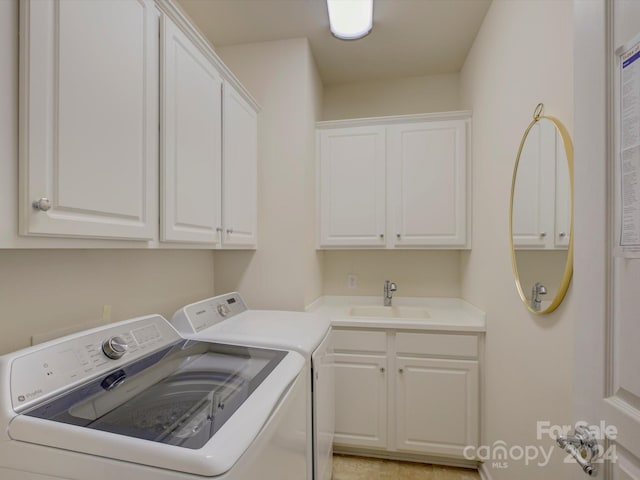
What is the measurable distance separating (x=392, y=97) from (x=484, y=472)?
2.80 m

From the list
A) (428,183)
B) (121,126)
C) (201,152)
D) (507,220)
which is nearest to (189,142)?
(201,152)

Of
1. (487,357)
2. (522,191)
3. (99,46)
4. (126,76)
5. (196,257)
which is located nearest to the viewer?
(99,46)

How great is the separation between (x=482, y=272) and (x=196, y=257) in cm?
185

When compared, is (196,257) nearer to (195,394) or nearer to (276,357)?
(276,357)

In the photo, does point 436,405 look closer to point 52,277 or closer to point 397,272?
point 397,272

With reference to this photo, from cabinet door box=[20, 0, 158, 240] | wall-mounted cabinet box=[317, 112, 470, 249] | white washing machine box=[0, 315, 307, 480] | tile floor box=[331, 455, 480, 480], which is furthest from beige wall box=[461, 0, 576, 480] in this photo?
cabinet door box=[20, 0, 158, 240]

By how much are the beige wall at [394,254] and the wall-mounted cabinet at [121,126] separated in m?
1.36

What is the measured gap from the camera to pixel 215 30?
7.00 feet

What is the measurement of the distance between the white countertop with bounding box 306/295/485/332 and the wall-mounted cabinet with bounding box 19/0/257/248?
1043 millimetres

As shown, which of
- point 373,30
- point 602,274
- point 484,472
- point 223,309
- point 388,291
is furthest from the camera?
point 388,291

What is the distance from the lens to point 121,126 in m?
0.98

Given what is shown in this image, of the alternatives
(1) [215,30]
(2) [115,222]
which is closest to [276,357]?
(2) [115,222]

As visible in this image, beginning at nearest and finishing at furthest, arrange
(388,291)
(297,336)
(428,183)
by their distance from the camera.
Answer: (297,336)
(428,183)
(388,291)

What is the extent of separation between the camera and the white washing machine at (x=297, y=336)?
1.35 meters
